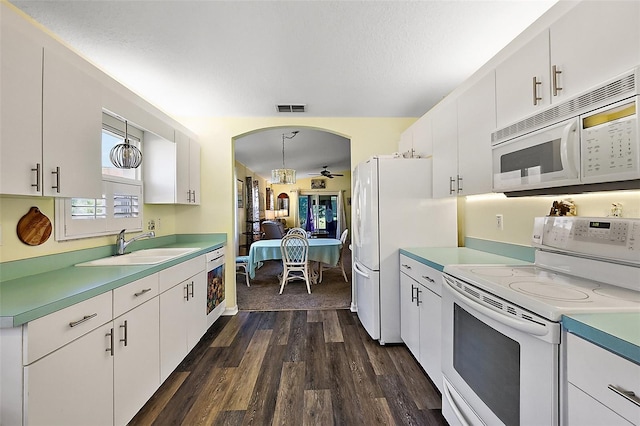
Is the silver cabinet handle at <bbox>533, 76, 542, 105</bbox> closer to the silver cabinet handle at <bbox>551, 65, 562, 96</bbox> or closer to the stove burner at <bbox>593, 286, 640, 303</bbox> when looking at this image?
the silver cabinet handle at <bbox>551, 65, 562, 96</bbox>

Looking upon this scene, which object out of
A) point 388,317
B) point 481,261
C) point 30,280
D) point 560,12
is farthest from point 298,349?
point 560,12

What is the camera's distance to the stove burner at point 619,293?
1019 mm

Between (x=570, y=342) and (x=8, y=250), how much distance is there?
8.24 ft

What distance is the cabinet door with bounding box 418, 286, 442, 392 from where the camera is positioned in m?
1.85

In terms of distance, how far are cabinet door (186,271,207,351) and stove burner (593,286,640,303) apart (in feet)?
8.41

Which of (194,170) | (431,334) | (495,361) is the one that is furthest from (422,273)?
(194,170)

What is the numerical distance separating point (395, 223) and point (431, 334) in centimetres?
99

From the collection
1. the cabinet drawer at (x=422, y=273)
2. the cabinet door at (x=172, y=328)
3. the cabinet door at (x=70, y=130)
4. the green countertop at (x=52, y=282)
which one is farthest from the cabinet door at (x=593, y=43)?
the cabinet door at (x=172, y=328)

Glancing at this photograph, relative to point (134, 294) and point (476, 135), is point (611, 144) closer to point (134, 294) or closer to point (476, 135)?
point (476, 135)

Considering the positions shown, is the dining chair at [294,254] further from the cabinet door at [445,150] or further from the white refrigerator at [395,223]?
the cabinet door at [445,150]

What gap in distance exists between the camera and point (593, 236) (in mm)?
1219

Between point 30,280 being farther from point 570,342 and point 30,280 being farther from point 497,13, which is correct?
point 497,13

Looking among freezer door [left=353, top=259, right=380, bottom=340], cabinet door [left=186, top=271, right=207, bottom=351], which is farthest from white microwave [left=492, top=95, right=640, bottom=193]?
cabinet door [left=186, top=271, right=207, bottom=351]

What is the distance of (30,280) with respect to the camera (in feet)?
4.79
